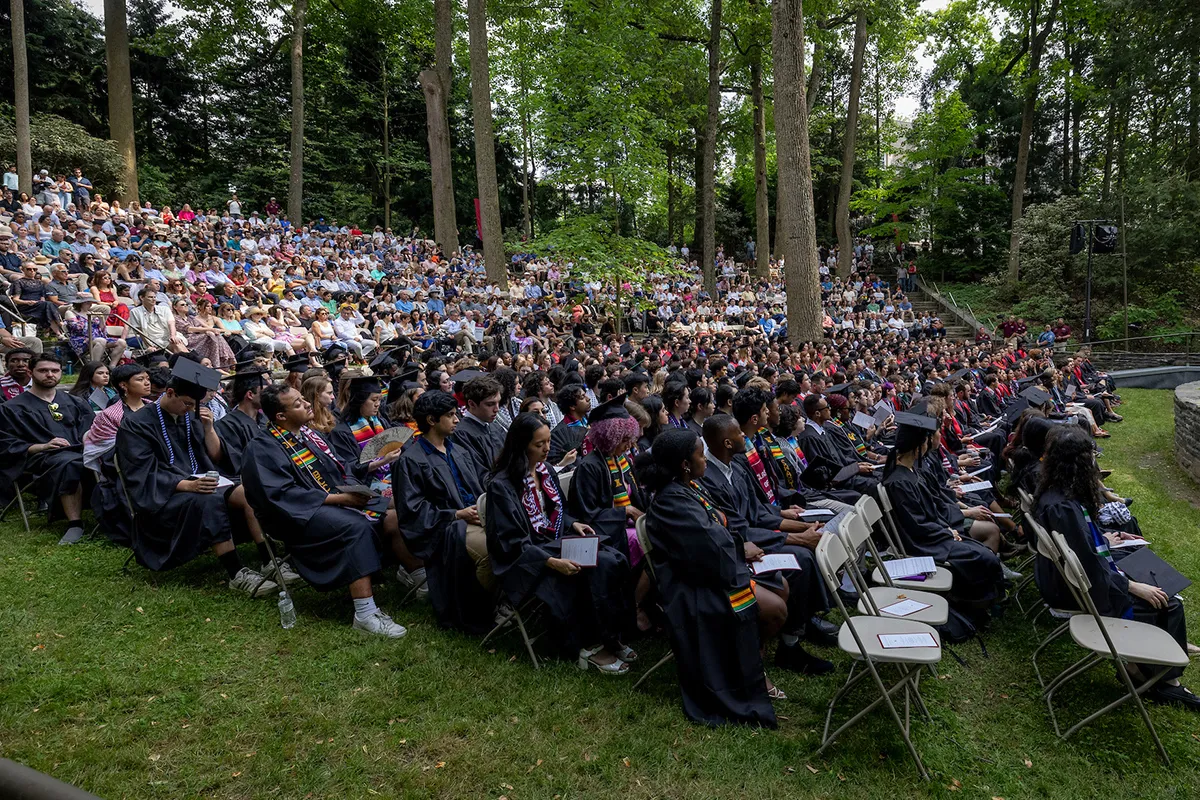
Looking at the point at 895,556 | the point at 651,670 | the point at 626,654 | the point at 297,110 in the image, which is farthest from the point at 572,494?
the point at 297,110

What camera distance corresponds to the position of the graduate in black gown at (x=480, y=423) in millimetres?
5137

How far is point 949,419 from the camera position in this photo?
846 cm

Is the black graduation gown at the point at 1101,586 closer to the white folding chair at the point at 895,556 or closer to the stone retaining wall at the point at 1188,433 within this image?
the white folding chair at the point at 895,556

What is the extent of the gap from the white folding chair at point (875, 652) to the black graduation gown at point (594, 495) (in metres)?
1.41

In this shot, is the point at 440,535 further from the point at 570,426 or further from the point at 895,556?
the point at 895,556

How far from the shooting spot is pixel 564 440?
647 centimetres

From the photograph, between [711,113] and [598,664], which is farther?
[711,113]

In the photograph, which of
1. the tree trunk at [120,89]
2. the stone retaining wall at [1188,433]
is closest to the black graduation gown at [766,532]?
the stone retaining wall at [1188,433]

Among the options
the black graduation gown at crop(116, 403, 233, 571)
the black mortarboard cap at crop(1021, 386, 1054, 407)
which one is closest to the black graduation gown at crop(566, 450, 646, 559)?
the black graduation gown at crop(116, 403, 233, 571)

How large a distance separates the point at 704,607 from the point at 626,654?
85cm

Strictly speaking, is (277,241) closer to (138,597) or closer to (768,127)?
(138,597)

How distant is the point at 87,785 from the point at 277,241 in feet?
67.3

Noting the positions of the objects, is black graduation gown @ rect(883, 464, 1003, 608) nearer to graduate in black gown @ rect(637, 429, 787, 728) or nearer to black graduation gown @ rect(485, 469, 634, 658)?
graduate in black gown @ rect(637, 429, 787, 728)

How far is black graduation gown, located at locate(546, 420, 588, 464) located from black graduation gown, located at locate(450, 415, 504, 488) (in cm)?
80
